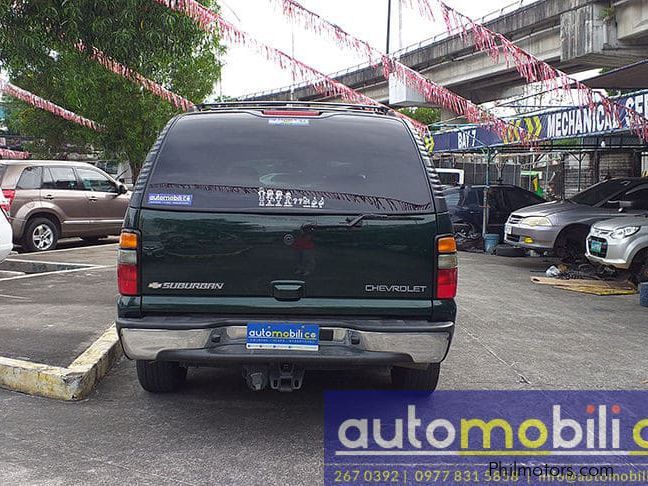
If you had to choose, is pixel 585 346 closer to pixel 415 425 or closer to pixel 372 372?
pixel 372 372

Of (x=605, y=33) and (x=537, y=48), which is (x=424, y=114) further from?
(x=605, y=33)

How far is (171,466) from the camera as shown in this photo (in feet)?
13.5

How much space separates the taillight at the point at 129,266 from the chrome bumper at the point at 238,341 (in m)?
0.23

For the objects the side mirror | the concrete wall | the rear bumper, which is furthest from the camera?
the concrete wall

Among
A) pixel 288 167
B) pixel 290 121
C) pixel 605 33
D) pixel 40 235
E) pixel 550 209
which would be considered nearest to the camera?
pixel 288 167

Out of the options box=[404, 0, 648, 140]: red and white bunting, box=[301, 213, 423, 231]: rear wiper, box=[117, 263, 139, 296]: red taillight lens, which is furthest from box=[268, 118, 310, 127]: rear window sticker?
box=[404, 0, 648, 140]: red and white bunting

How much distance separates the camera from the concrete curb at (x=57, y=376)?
17.0ft

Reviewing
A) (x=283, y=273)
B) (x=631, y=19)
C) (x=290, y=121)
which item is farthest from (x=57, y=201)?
(x=631, y=19)

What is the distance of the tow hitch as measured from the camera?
4527 mm

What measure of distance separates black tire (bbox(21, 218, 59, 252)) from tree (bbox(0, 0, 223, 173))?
9.34ft

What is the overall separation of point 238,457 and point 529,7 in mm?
20662

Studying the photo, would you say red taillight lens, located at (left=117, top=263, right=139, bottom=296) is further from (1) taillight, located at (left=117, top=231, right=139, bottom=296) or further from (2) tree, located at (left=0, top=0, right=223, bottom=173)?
(2) tree, located at (left=0, top=0, right=223, bottom=173)

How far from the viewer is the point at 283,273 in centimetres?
440

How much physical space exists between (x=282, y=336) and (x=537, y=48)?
20970 millimetres
